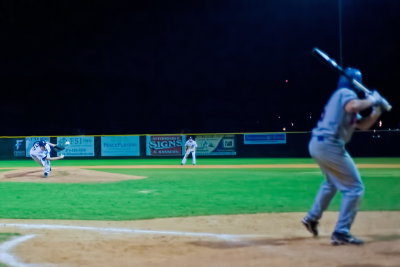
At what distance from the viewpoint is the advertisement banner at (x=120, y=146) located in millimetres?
33531

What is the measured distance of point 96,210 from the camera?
31.2 feet

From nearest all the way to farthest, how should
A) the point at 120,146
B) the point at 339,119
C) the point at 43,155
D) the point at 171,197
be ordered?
1. the point at 339,119
2. the point at 171,197
3. the point at 43,155
4. the point at 120,146

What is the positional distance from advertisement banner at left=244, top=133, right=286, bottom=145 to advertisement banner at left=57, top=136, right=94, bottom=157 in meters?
11.7

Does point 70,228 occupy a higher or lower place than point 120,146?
lower

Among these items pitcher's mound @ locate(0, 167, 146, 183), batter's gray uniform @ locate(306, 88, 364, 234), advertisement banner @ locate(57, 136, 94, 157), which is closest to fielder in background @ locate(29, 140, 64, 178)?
pitcher's mound @ locate(0, 167, 146, 183)

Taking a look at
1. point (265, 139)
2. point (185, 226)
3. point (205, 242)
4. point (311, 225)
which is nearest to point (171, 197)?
point (185, 226)

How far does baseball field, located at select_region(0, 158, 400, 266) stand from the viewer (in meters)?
5.08

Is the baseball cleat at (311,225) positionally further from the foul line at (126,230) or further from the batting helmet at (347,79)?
the batting helmet at (347,79)

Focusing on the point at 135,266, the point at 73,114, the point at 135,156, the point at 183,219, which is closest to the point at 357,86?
the point at 135,266

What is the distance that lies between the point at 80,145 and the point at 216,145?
1035 centimetres

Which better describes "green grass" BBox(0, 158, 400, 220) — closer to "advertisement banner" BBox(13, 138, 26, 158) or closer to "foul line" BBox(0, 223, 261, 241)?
"foul line" BBox(0, 223, 261, 241)

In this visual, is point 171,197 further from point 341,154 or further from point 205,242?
point 341,154

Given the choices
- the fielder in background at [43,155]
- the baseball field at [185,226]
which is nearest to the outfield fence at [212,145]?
the fielder in background at [43,155]

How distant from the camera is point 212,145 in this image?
106 feet
